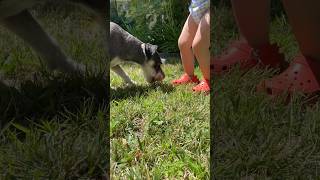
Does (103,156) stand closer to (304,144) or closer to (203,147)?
(203,147)

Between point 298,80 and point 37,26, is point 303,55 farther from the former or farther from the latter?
point 37,26

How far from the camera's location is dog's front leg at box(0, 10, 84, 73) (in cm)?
94

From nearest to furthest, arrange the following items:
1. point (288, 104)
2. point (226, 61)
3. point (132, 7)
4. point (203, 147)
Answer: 1. point (132, 7)
2. point (203, 147)
3. point (288, 104)
4. point (226, 61)

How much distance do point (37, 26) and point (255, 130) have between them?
0.51 metres

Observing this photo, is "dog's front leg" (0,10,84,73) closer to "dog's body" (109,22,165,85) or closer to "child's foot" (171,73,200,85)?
"dog's body" (109,22,165,85)

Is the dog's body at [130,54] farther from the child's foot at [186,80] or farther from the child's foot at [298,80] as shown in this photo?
the child's foot at [298,80]

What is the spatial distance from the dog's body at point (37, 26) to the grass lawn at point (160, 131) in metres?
0.13

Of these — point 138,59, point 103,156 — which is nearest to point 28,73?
point 103,156

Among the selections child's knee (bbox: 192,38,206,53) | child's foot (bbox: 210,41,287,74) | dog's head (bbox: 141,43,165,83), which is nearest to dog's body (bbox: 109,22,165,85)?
dog's head (bbox: 141,43,165,83)

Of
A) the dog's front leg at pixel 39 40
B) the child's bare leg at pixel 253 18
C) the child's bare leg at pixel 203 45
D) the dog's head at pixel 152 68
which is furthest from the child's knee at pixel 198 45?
the child's bare leg at pixel 253 18

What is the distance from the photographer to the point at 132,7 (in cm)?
85

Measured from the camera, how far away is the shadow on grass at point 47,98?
102 cm

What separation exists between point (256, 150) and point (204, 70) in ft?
0.62

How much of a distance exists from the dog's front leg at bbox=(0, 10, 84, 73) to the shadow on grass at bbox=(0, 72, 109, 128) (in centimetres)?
4
